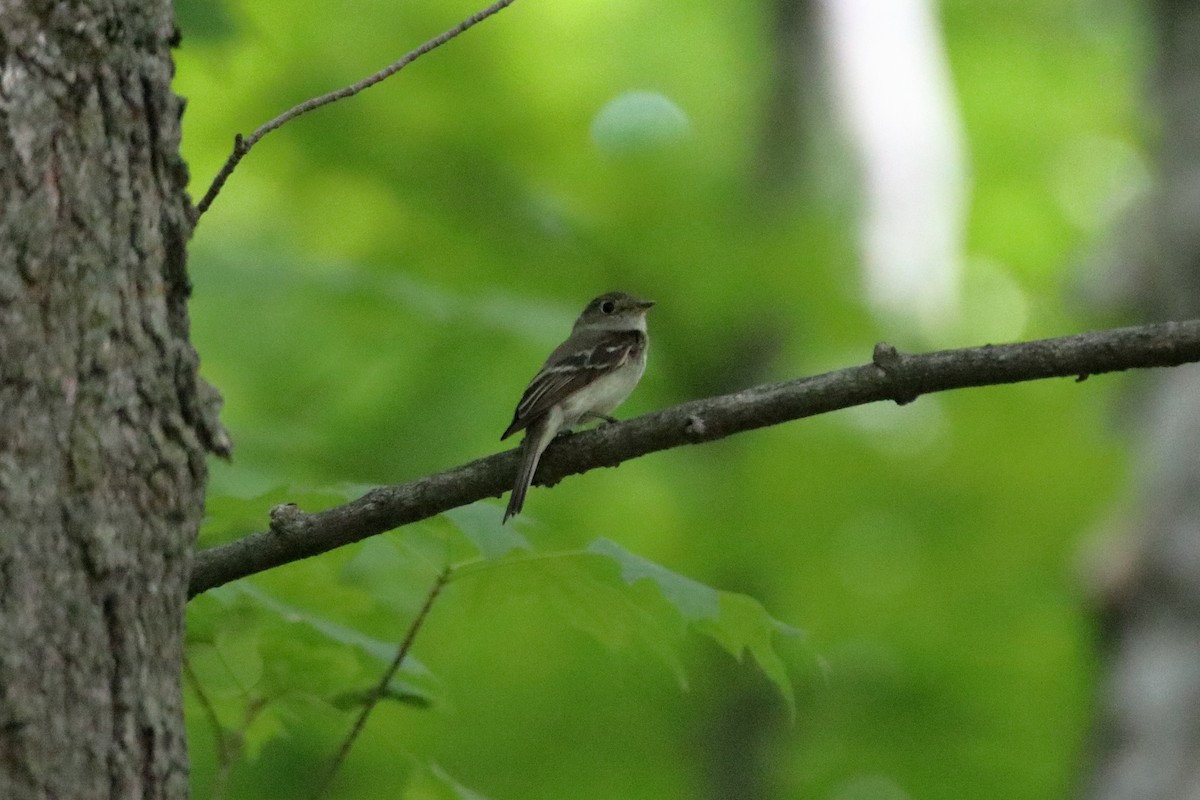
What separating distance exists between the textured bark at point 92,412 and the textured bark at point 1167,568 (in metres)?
6.65

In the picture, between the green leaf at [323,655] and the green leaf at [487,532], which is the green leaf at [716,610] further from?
the green leaf at [323,655]

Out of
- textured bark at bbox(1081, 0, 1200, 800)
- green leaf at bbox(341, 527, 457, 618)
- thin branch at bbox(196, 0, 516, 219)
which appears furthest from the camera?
textured bark at bbox(1081, 0, 1200, 800)

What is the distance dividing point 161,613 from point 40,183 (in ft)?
2.55

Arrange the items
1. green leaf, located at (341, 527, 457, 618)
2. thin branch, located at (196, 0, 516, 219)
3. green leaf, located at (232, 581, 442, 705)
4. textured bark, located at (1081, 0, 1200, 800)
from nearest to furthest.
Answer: thin branch, located at (196, 0, 516, 219) → green leaf, located at (232, 581, 442, 705) → green leaf, located at (341, 527, 457, 618) → textured bark, located at (1081, 0, 1200, 800)

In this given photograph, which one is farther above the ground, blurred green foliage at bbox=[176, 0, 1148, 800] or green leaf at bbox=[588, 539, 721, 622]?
blurred green foliage at bbox=[176, 0, 1148, 800]

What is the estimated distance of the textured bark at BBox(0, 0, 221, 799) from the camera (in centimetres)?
240

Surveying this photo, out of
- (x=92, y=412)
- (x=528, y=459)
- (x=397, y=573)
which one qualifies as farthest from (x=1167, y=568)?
(x=92, y=412)

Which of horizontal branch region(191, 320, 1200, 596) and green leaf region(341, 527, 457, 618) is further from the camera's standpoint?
green leaf region(341, 527, 457, 618)

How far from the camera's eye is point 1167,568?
27.0 ft

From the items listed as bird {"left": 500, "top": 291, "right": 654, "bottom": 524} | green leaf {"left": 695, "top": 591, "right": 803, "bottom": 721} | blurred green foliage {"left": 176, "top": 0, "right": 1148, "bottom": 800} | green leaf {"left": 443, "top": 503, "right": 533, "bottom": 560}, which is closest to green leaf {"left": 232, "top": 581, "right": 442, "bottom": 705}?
green leaf {"left": 443, "top": 503, "right": 533, "bottom": 560}

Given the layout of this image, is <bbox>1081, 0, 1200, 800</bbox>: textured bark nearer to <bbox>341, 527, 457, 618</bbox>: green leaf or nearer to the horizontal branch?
<bbox>341, 527, 457, 618</bbox>: green leaf

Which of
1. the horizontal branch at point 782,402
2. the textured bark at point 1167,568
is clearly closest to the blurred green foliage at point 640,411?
the textured bark at point 1167,568

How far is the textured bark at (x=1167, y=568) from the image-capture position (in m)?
7.94

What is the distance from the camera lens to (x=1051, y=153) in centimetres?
1759
